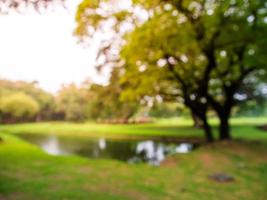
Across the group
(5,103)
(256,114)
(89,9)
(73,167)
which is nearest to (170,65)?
(89,9)

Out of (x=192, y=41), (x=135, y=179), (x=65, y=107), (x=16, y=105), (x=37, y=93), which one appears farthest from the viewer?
(x=37, y=93)

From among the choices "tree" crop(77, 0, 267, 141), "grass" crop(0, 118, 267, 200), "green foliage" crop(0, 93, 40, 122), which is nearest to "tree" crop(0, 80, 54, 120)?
"green foliage" crop(0, 93, 40, 122)

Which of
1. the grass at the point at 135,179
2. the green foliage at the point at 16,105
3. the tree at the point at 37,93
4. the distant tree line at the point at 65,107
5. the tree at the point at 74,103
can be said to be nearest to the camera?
the grass at the point at 135,179

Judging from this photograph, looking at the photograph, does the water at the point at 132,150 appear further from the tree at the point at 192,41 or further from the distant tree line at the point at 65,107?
the distant tree line at the point at 65,107

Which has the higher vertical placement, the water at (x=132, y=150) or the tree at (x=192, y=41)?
the tree at (x=192, y=41)

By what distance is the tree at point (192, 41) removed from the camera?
1405 cm

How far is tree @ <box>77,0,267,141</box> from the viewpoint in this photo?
46.1 ft

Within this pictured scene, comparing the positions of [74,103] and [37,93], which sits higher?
[37,93]

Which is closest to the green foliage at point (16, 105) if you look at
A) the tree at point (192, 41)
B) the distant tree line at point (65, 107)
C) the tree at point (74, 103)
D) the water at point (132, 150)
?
the distant tree line at point (65, 107)

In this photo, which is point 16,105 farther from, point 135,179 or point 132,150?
point 135,179

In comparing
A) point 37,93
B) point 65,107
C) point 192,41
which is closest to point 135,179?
point 192,41

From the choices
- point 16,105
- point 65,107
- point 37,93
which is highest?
point 37,93

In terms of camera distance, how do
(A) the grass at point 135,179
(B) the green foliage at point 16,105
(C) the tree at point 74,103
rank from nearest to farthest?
(A) the grass at point 135,179
(B) the green foliage at point 16,105
(C) the tree at point 74,103

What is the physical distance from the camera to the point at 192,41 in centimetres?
1494
